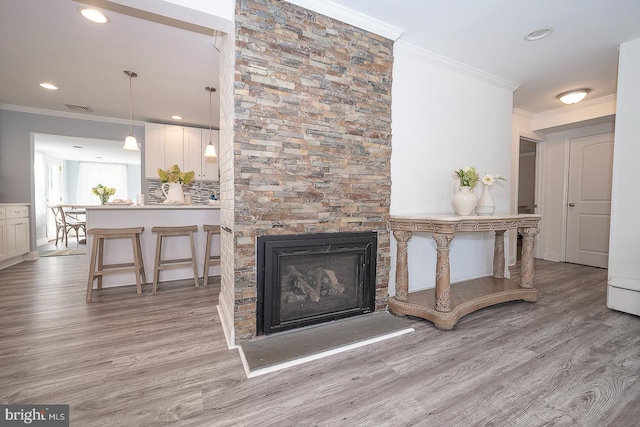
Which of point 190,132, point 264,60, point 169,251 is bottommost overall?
point 169,251

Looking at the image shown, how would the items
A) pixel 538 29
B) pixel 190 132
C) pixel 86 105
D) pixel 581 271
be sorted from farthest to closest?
1. pixel 190 132
2. pixel 86 105
3. pixel 581 271
4. pixel 538 29

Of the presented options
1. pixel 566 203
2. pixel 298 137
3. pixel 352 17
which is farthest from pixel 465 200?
pixel 566 203

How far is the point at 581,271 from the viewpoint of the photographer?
4.07 metres

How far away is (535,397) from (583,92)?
4092 mm

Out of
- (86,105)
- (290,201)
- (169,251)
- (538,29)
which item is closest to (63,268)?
(169,251)

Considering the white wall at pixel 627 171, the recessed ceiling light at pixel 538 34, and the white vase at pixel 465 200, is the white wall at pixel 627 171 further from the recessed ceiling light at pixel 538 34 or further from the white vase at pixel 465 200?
the white vase at pixel 465 200

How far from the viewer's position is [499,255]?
3.23 metres

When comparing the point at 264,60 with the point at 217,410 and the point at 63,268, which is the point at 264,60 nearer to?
the point at 217,410

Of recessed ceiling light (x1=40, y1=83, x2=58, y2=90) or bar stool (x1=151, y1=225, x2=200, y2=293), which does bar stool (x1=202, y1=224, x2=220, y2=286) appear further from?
recessed ceiling light (x1=40, y1=83, x2=58, y2=90)

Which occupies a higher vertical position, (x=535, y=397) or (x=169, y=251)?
(x=169, y=251)

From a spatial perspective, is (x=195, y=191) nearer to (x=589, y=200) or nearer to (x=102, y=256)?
(x=102, y=256)

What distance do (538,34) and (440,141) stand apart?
1.18 metres

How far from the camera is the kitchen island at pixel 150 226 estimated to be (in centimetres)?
324

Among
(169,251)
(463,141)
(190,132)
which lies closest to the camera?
(463,141)
